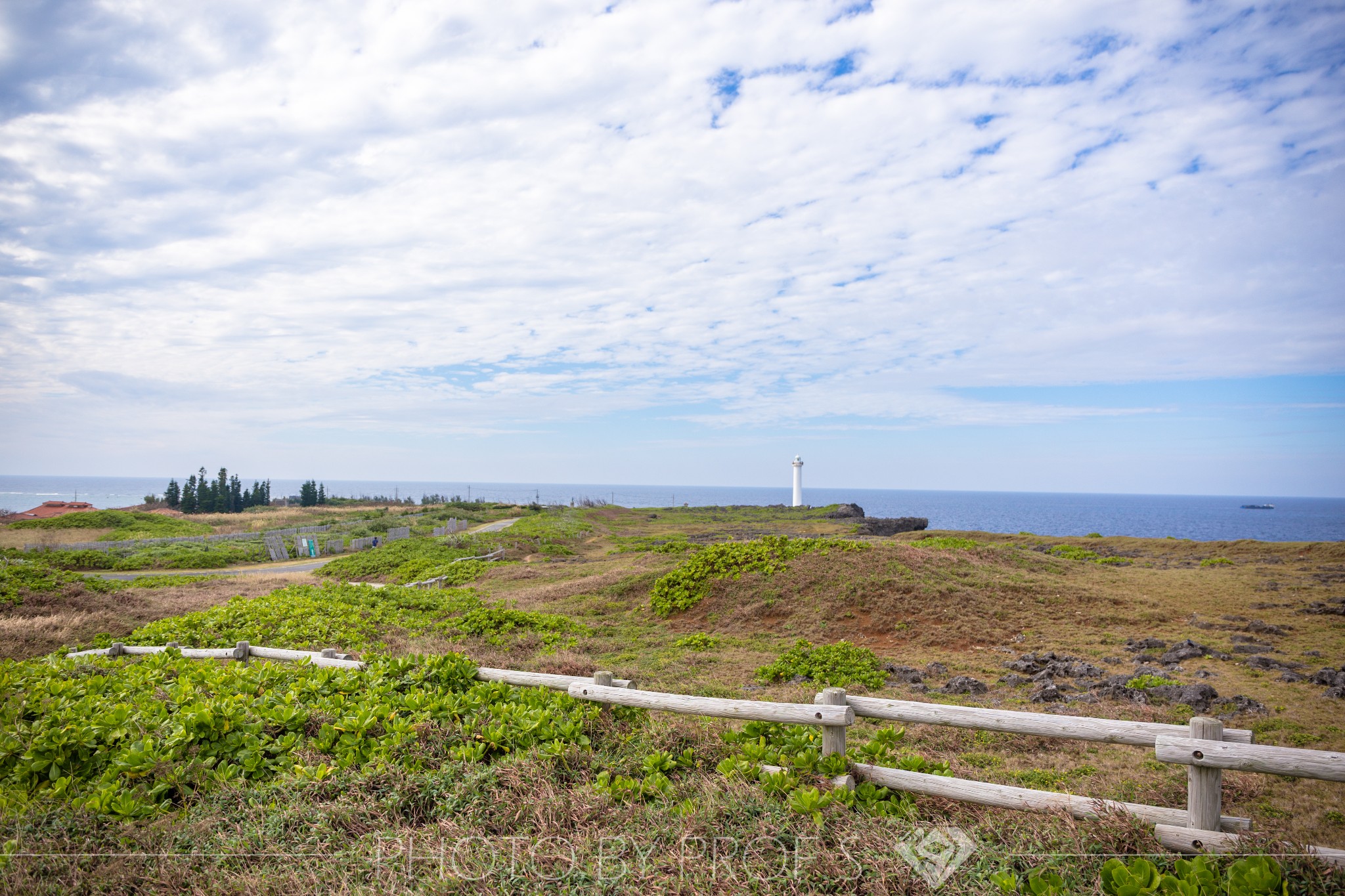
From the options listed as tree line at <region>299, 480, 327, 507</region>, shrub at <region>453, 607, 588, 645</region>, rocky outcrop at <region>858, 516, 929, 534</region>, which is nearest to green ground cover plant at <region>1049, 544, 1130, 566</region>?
rocky outcrop at <region>858, 516, 929, 534</region>

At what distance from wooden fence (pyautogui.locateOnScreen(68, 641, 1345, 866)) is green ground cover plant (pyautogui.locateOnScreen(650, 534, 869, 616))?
379 inches

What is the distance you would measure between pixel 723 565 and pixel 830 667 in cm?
649

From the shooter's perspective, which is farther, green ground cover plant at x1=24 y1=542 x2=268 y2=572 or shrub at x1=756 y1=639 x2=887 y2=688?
green ground cover plant at x1=24 y1=542 x2=268 y2=572

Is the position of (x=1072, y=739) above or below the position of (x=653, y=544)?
above

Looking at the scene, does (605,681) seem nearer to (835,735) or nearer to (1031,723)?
(835,735)

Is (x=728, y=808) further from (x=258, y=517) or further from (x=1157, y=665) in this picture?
(x=258, y=517)

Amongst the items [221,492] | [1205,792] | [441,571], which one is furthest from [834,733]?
[221,492]

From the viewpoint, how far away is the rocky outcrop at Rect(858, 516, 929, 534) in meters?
45.3

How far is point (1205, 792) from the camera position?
4086 mm

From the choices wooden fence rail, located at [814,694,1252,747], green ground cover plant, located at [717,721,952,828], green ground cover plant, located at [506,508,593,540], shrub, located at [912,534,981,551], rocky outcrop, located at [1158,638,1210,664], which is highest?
wooden fence rail, located at [814,694,1252,747]

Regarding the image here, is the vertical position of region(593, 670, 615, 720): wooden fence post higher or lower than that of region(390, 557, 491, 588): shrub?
higher

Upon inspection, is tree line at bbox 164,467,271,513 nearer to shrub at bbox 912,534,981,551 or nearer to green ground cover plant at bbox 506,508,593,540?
green ground cover plant at bbox 506,508,593,540

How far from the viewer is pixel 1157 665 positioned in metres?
10.5

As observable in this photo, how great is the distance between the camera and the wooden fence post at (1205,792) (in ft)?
13.3
